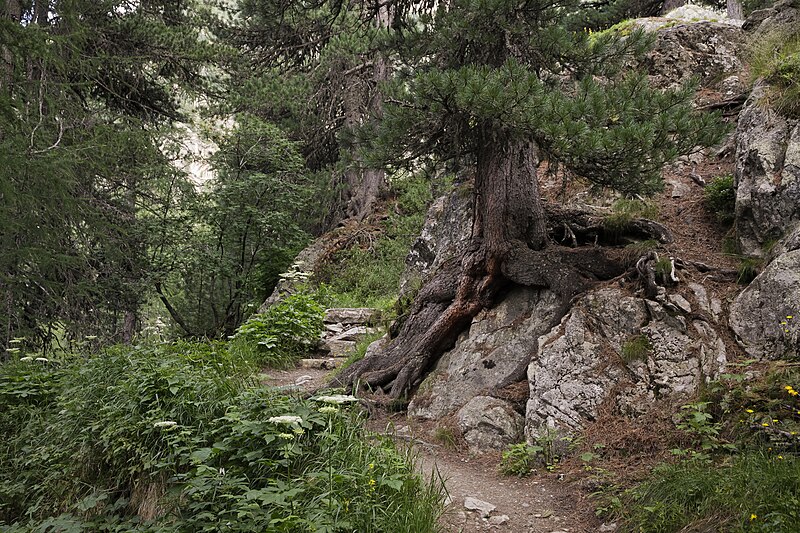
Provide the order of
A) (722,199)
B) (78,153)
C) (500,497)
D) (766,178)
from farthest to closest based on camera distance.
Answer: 1. (78,153)
2. (722,199)
3. (766,178)
4. (500,497)

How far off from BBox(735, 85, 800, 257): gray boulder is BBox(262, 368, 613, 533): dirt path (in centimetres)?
322

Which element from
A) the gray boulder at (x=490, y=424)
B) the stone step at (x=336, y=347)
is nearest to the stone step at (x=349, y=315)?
the stone step at (x=336, y=347)

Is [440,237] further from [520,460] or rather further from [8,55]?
[8,55]

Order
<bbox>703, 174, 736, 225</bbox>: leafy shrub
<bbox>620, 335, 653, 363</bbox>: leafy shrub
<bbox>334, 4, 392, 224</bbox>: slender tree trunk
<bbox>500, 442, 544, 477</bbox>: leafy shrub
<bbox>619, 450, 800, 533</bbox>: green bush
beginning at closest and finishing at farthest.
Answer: <bbox>619, 450, 800, 533</bbox>: green bush, <bbox>500, 442, 544, 477</bbox>: leafy shrub, <bbox>620, 335, 653, 363</bbox>: leafy shrub, <bbox>703, 174, 736, 225</bbox>: leafy shrub, <bbox>334, 4, 392, 224</bbox>: slender tree trunk

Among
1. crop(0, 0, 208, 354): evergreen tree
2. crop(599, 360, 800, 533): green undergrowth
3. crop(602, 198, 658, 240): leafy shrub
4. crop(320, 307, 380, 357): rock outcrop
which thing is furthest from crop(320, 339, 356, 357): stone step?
crop(599, 360, 800, 533): green undergrowth

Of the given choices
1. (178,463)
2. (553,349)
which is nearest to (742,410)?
(553,349)

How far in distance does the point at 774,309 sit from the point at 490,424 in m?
2.56

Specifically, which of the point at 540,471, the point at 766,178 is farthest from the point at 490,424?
the point at 766,178

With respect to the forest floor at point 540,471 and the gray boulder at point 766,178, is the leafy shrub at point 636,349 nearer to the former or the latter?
the forest floor at point 540,471

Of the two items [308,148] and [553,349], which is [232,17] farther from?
[553,349]

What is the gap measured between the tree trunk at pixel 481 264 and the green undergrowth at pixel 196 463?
187 cm

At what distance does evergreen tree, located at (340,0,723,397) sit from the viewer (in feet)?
15.0

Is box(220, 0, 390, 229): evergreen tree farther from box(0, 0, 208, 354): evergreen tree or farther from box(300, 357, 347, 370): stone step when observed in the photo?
box(300, 357, 347, 370): stone step

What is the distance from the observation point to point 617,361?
483 centimetres
